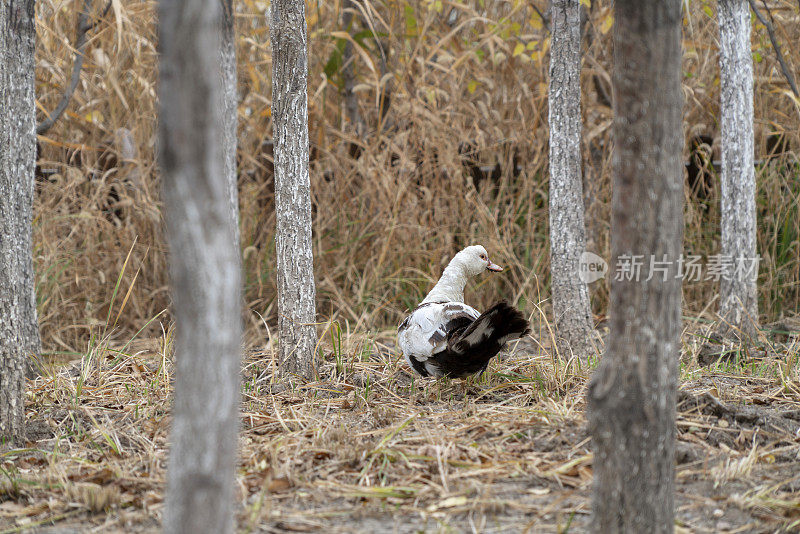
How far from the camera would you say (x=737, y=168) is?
4.02 metres

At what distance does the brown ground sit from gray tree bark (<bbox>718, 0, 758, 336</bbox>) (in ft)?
2.54

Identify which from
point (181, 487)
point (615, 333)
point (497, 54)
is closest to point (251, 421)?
point (181, 487)

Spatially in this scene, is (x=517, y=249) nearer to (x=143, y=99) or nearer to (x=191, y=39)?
(x=143, y=99)

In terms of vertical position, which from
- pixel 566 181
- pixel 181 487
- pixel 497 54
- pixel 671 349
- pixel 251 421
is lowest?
pixel 251 421

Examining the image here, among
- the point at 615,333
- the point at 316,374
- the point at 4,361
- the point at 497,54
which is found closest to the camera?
the point at 615,333

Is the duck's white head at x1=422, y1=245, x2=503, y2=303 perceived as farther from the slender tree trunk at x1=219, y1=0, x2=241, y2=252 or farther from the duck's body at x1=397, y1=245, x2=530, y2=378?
the slender tree trunk at x1=219, y1=0, x2=241, y2=252

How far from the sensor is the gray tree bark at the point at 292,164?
3.05 meters

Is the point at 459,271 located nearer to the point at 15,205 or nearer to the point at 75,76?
the point at 15,205

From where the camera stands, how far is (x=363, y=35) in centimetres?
490

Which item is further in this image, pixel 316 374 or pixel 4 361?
pixel 316 374

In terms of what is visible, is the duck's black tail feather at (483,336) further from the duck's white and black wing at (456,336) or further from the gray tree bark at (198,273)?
the gray tree bark at (198,273)

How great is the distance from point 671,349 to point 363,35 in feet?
12.4

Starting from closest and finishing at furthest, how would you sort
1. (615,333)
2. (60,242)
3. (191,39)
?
(191,39) → (615,333) → (60,242)

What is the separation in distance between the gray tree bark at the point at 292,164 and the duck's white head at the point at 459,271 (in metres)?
0.63
